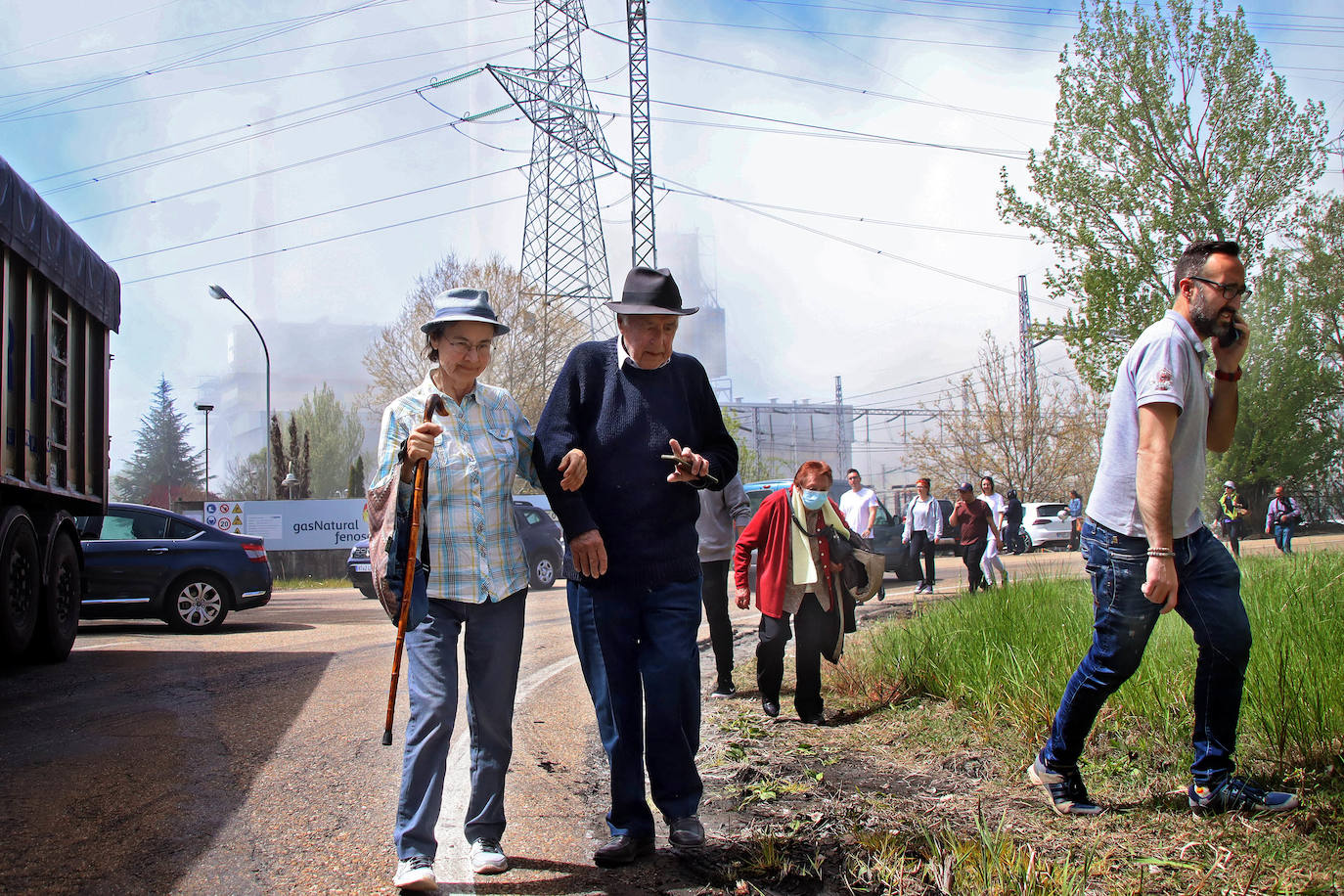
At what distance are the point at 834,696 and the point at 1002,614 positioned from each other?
1.18m

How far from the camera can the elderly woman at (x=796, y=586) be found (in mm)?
6156

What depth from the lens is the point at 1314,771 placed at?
12.2 feet

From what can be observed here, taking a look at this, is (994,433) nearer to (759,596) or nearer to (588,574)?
(759,596)

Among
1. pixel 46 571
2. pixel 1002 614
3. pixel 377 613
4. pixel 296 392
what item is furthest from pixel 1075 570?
pixel 296 392

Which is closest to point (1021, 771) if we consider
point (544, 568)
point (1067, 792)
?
point (1067, 792)

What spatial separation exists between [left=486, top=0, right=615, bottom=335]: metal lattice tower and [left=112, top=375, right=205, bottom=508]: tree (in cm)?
1411

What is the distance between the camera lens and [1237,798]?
3551 millimetres

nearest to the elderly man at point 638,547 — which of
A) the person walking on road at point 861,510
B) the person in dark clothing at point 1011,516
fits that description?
the person walking on road at point 861,510

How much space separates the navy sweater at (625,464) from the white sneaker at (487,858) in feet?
3.11

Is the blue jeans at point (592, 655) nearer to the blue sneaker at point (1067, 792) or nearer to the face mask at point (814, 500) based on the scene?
the blue sneaker at point (1067, 792)

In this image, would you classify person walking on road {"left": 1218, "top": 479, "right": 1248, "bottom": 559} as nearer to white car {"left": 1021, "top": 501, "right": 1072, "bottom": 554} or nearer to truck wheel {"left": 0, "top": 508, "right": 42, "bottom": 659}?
white car {"left": 1021, "top": 501, "right": 1072, "bottom": 554}

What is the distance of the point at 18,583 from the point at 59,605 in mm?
913

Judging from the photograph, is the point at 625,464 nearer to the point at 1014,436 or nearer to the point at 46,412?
the point at 46,412

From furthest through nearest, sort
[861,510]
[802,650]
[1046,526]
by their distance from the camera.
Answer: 1. [1046,526]
2. [861,510]
3. [802,650]
